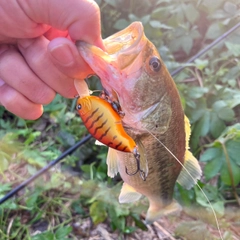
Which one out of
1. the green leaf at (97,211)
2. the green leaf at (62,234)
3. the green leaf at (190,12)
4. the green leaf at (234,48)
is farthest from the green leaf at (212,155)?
the green leaf at (190,12)

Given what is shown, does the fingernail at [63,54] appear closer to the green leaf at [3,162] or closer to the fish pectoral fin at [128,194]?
the fish pectoral fin at [128,194]

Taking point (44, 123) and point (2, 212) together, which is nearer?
point (2, 212)

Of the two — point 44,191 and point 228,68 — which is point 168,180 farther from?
point 228,68

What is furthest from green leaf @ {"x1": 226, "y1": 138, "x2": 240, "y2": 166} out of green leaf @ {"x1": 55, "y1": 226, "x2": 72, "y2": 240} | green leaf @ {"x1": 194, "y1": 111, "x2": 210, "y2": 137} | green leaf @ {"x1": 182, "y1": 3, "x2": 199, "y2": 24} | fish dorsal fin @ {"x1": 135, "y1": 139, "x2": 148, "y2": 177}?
green leaf @ {"x1": 182, "y1": 3, "x2": 199, "y2": 24}

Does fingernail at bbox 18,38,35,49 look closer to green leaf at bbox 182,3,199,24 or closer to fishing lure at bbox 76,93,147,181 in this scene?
fishing lure at bbox 76,93,147,181

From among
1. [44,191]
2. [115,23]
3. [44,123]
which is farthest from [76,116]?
[115,23]
